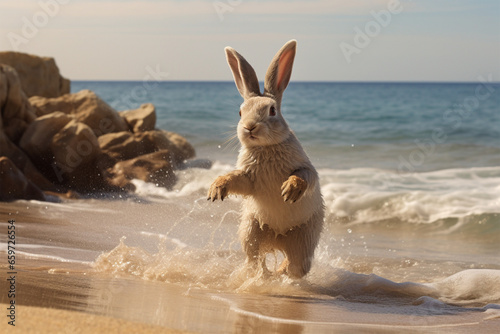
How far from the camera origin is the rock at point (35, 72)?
16828 mm

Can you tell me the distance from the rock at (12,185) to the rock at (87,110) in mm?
3799

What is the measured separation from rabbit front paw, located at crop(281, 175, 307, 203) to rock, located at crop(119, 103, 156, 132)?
33.2ft

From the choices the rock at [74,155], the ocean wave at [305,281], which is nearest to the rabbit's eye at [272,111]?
the ocean wave at [305,281]

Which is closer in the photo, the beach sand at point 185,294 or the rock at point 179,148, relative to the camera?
the beach sand at point 185,294

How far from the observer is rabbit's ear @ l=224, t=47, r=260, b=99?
6.29 meters

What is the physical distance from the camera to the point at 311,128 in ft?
85.3

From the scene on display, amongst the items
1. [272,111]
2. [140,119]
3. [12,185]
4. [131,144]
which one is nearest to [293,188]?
[272,111]

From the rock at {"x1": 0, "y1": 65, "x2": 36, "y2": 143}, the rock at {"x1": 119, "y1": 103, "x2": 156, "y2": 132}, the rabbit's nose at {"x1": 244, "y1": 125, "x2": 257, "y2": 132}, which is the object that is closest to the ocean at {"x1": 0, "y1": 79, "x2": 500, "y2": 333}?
the rabbit's nose at {"x1": 244, "y1": 125, "x2": 257, "y2": 132}

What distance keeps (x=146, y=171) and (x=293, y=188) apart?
778cm

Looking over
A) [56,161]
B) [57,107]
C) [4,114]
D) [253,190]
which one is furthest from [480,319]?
[57,107]

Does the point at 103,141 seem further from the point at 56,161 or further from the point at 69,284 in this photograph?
the point at 69,284

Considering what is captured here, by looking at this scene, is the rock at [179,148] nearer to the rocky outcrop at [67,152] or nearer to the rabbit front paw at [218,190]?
the rocky outcrop at [67,152]

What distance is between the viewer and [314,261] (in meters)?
7.01

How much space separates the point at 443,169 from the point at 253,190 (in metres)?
11.5
